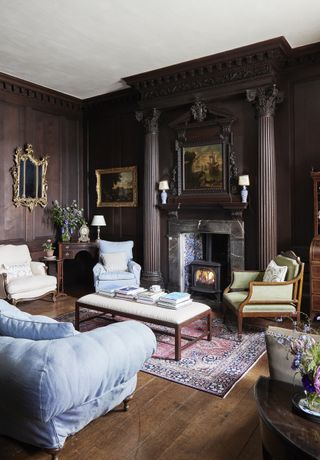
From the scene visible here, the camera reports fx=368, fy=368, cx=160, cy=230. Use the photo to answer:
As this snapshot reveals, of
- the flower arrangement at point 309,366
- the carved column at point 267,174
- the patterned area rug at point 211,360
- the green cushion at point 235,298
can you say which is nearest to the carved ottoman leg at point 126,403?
the patterned area rug at point 211,360

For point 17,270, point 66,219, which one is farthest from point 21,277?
point 66,219

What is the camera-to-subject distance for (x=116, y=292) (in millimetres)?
4320

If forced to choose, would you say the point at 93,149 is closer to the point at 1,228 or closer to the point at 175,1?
the point at 1,228

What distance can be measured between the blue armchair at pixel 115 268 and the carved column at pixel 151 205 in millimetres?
326

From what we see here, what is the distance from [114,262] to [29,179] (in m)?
2.14

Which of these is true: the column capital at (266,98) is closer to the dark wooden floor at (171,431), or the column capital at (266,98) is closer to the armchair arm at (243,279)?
the armchair arm at (243,279)

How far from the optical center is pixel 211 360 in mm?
3539

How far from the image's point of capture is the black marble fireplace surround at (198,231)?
18.1 feet

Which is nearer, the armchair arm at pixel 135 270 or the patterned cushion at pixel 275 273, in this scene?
the patterned cushion at pixel 275 273

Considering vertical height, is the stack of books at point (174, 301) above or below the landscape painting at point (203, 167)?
below

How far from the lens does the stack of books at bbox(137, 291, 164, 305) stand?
157 inches

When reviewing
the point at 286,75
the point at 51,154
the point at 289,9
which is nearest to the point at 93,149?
the point at 51,154

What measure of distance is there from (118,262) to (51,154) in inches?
98.2

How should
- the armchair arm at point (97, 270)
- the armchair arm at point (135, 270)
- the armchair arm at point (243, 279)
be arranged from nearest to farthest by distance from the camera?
the armchair arm at point (243, 279) < the armchair arm at point (97, 270) < the armchair arm at point (135, 270)
